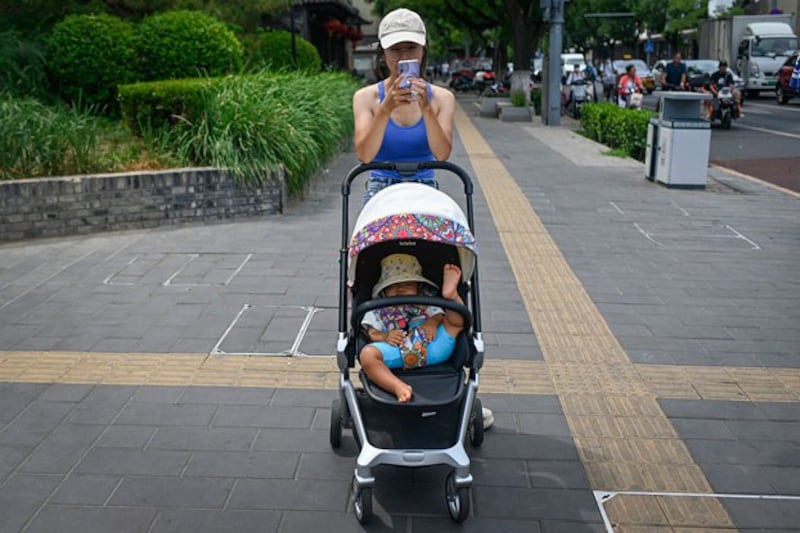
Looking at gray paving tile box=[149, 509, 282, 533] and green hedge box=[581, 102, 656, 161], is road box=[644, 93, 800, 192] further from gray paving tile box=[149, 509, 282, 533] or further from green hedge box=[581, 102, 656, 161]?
gray paving tile box=[149, 509, 282, 533]

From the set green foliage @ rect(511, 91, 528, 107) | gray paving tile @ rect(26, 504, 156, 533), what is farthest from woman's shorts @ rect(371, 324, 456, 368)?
green foliage @ rect(511, 91, 528, 107)

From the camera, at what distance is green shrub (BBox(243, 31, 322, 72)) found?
1930cm

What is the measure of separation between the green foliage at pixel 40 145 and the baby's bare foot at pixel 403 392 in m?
6.71

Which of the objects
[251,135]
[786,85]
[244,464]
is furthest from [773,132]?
[244,464]

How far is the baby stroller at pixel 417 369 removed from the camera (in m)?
3.60

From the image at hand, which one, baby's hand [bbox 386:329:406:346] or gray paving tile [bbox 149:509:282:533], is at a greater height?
baby's hand [bbox 386:329:406:346]

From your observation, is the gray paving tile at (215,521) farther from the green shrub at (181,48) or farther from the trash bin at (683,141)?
the green shrub at (181,48)

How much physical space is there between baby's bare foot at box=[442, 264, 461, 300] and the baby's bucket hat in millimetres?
91

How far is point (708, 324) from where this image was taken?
20.3 ft

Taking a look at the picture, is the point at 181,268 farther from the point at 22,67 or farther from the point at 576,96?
the point at 576,96

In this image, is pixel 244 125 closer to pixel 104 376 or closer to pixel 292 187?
pixel 292 187

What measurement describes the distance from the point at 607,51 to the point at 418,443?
78.3 metres

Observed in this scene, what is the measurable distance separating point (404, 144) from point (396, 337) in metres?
0.91

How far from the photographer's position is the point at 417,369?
3.82m
